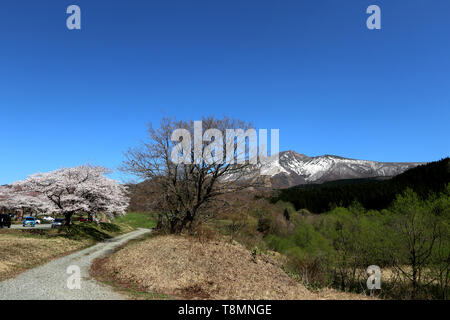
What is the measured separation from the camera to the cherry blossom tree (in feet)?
94.9

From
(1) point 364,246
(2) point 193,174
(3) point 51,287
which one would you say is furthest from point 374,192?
(3) point 51,287

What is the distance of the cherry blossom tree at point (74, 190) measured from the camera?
28.9 meters

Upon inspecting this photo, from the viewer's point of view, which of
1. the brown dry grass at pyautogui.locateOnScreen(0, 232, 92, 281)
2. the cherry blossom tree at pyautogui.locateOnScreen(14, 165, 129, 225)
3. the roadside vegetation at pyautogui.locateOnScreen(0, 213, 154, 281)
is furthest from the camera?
the cherry blossom tree at pyautogui.locateOnScreen(14, 165, 129, 225)

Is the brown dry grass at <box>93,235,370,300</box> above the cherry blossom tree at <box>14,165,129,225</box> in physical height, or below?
below

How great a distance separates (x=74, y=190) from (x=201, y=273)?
22.6m

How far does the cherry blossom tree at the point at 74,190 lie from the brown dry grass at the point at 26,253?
17.0 feet

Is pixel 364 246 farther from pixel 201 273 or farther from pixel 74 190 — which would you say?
pixel 74 190

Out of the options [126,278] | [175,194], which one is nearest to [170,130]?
[175,194]

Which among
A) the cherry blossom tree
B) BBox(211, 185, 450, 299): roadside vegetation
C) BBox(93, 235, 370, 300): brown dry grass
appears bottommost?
BBox(211, 185, 450, 299): roadside vegetation

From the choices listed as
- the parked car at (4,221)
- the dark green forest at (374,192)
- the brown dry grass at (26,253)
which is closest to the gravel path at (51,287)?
the brown dry grass at (26,253)

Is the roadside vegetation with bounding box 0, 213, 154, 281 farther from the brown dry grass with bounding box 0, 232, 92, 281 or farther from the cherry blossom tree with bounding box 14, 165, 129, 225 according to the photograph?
the cherry blossom tree with bounding box 14, 165, 129, 225

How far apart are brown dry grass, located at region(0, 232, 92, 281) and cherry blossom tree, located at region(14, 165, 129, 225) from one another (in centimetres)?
520

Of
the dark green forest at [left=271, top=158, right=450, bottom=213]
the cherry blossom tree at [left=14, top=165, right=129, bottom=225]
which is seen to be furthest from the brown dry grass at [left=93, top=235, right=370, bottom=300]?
the dark green forest at [left=271, top=158, right=450, bottom=213]

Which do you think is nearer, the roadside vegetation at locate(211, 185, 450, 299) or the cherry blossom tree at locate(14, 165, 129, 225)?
the roadside vegetation at locate(211, 185, 450, 299)
